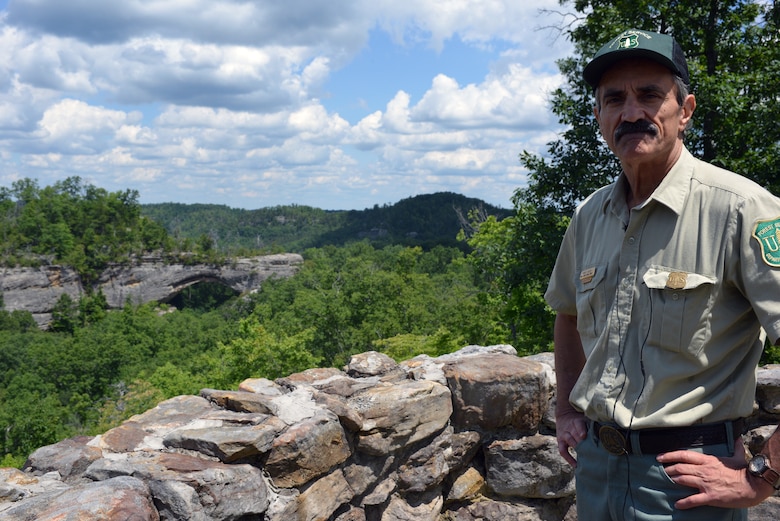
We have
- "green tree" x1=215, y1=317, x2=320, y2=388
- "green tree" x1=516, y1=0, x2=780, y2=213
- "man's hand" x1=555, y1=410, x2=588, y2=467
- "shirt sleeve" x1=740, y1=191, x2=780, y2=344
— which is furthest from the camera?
"green tree" x1=215, y1=317, x2=320, y2=388

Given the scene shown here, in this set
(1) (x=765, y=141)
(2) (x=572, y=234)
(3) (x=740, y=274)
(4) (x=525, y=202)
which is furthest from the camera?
(4) (x=525, y=202)

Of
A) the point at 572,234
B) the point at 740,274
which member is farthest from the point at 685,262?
the point at 572,234

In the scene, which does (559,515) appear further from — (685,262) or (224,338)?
(224,338)

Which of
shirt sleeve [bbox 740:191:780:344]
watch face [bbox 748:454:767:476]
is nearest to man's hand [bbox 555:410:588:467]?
watch face [bbox 748:454:767:476]

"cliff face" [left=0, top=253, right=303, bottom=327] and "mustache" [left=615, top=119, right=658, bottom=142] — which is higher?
"mustache" [left=615, top=119, right=658, bottom=142]

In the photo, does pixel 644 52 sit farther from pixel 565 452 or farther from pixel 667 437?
pixel 565 452

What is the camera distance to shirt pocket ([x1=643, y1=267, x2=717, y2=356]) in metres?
1.68

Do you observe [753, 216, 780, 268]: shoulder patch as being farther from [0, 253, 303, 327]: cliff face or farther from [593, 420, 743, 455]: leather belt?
[0, 253, 303, 327]: cliff face

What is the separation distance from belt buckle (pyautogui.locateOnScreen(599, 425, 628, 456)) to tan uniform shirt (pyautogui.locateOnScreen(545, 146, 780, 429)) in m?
0.04

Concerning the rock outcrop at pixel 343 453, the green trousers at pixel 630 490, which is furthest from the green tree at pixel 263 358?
the green trousers at pixel 630 490

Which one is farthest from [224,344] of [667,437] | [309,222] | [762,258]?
[309,222]

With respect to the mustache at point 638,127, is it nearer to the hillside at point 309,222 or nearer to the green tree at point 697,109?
the green tree at point 697,109

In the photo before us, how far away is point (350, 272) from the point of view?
33.1m

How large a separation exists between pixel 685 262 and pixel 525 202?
424 inches
